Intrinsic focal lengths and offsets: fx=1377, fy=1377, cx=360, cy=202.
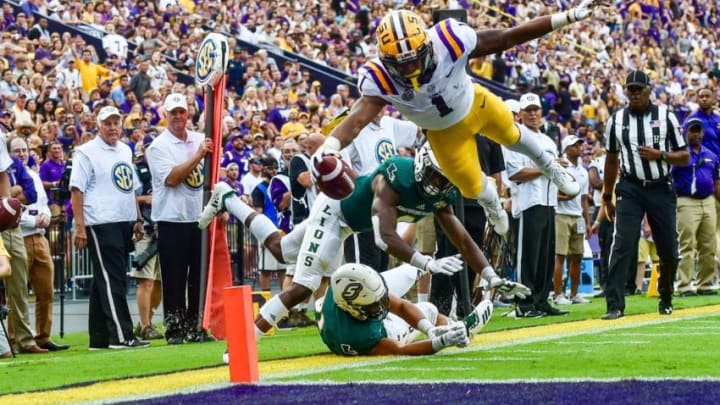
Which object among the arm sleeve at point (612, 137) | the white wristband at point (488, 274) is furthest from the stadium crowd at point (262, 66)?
the white wristband at point (488, 274)

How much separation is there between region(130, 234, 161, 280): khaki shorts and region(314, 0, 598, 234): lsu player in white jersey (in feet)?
12.9

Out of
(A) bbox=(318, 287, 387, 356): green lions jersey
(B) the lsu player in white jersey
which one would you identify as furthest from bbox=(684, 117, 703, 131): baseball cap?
(A) bbox=(318, 287, 387, 356): green lions jersey

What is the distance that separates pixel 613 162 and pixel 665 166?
0.45 m

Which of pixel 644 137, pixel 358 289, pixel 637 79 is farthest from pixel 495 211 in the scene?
pixel 358 289

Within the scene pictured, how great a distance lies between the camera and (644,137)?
1179 centimetres

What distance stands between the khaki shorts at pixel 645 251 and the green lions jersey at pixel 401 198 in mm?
7978

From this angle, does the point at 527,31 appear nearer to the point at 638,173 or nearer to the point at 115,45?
the point at 638,173

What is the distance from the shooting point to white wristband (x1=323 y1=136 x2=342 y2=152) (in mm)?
8609

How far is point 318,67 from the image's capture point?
25344 mm

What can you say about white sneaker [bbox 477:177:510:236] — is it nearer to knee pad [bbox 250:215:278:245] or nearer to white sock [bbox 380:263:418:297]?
white sock [bbox 380:263:418:297]

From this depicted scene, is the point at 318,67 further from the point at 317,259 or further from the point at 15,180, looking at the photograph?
the point at 317,259

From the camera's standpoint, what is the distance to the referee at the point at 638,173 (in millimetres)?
11727

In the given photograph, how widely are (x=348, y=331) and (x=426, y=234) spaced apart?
4.43 m

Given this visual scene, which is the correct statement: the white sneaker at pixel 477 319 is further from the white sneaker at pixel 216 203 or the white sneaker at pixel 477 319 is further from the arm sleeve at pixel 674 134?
the arm sleeve at pixel 674 134
